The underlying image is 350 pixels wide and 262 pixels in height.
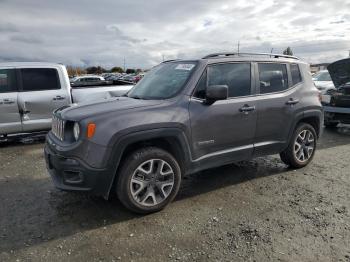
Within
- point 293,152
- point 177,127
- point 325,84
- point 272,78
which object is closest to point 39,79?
point 177,127

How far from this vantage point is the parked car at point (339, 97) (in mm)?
8523

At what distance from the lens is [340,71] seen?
8719 millimetres

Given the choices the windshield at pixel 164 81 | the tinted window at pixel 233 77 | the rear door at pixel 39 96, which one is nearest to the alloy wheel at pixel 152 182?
the windshield at pixel 164 81

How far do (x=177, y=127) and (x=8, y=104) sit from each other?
16.1 feet

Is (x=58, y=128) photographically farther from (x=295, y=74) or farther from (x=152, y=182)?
(x=295, y=74)

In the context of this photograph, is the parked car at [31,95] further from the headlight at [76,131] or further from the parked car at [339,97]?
the parked car at [339,97]

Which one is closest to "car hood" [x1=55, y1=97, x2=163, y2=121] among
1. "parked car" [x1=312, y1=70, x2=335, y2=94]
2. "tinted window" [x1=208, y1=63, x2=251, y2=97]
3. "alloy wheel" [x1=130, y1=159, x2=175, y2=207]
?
"alloy wheel" [x1=130, y1=159, x2=175, y2=207]

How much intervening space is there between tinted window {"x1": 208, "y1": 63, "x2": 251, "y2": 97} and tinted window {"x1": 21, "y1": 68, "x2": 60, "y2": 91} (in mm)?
4719

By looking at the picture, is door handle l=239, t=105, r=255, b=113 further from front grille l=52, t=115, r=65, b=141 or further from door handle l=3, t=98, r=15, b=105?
door handle l=3, t=98, r=15, b=105

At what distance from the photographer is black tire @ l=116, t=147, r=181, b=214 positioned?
12.1ft

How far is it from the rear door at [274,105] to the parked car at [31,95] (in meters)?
4.30

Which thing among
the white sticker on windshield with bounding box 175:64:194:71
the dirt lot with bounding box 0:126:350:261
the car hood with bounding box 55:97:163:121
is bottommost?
the dirt lot with bounding box 0:126:350:261

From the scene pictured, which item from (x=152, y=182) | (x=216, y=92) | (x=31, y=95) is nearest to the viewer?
(x=152, y=182)

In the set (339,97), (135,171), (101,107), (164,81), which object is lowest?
(135,171)
